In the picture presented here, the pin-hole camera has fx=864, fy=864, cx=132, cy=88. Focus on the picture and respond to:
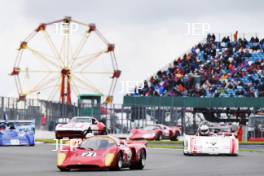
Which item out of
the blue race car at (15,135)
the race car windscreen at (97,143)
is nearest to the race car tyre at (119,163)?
the race car windscreen at (97,143)

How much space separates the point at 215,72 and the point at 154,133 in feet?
68.1

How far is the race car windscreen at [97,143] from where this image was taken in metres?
20.2

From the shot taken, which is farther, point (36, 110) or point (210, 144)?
point (36, 110)

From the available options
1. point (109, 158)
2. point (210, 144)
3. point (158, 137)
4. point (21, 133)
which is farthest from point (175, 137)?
point (109, 158)

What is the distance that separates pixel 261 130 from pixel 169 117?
6.13 metres

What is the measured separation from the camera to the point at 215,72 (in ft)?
231

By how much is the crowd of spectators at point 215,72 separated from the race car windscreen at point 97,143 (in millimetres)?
47030

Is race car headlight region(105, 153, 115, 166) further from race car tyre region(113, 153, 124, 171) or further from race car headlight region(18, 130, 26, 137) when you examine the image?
race car headlight region(18, 130, 26, 137)

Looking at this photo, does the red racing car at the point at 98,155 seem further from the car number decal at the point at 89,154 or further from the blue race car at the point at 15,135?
the blue race car at the point at 15,135

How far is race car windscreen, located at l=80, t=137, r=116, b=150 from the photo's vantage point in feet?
66.2

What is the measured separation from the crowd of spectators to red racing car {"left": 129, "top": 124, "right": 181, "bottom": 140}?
1540cm

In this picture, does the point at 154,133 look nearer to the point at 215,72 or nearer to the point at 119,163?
the point at 215,72

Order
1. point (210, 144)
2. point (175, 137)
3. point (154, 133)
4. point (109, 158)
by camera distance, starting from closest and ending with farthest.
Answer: point (109, 158)
point (210, 144)
point (154, 133)
point (175, 137)

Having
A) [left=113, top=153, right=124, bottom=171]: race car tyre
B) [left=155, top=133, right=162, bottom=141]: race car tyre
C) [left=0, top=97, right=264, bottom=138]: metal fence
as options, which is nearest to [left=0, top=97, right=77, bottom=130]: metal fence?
[left=0, top=97, right=264, bottom=138]: metal fence
